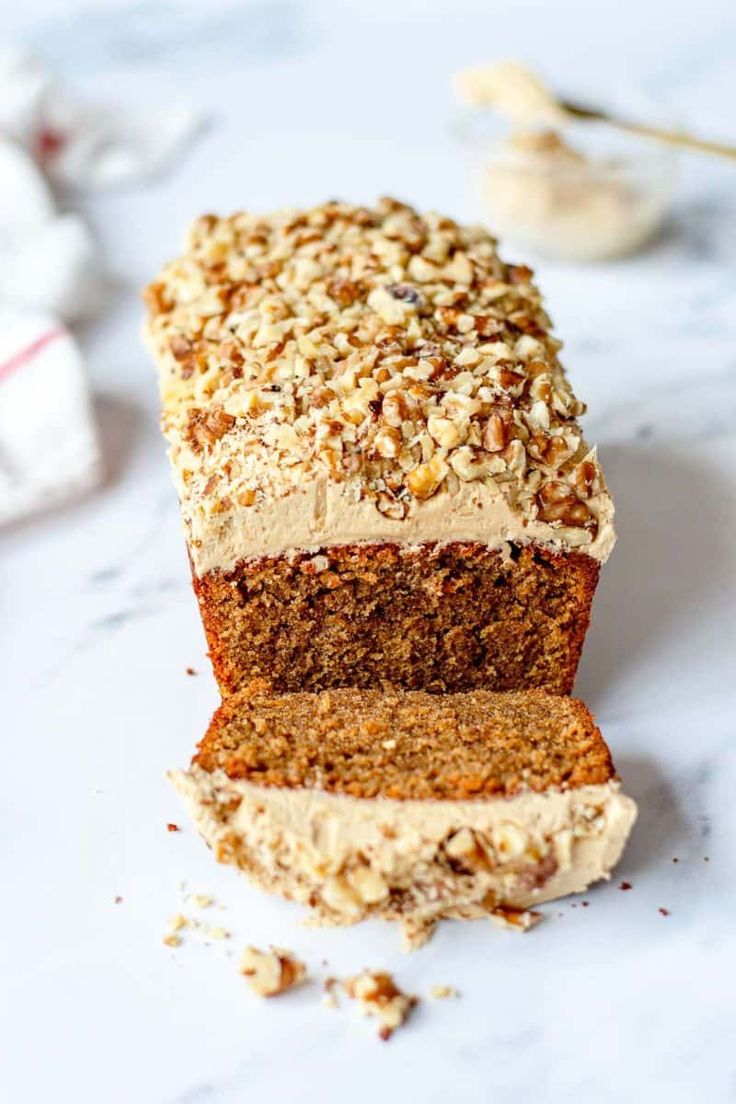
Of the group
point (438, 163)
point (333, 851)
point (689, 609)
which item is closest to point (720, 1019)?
point (333, 851)

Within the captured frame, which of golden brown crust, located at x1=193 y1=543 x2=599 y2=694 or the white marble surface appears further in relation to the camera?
golden brown crust, located at x1=193 y1=543 x2=599 y2=694

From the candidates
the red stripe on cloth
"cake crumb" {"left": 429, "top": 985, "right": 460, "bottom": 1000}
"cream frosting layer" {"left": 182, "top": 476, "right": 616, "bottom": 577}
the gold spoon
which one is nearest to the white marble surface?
"cake crumb" {"left": 429, "top": 985, "right": 460, "bottom": 1000}

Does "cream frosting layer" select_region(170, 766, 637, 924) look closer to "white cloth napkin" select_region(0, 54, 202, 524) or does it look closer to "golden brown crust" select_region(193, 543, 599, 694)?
"golden brown crust" select_region(193, 543, 599, 694)

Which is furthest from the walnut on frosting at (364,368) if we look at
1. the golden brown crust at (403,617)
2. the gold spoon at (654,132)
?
the gold spoon at (654,132)

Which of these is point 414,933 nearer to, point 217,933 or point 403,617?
point 217,933

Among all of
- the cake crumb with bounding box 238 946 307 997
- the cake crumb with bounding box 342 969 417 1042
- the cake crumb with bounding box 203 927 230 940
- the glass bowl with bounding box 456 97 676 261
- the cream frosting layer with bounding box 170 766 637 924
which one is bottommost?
the cake crumb with bounding box 342 969 417 1042

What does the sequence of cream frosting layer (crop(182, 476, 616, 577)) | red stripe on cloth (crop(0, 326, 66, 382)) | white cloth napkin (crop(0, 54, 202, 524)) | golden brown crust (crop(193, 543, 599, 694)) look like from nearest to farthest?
cream frosting layer (crop(182, 476, 616, 577)) → golden brown crust (crop(193, 543, 599, 694)) → white cloth napkin (crop(0, 54, 202, 524)) → red stripe on cloth (crop(0, 326, 66, 382))

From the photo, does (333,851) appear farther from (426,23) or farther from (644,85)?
(426,23)

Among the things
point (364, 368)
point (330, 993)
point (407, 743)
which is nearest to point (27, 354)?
point (364, 368)
